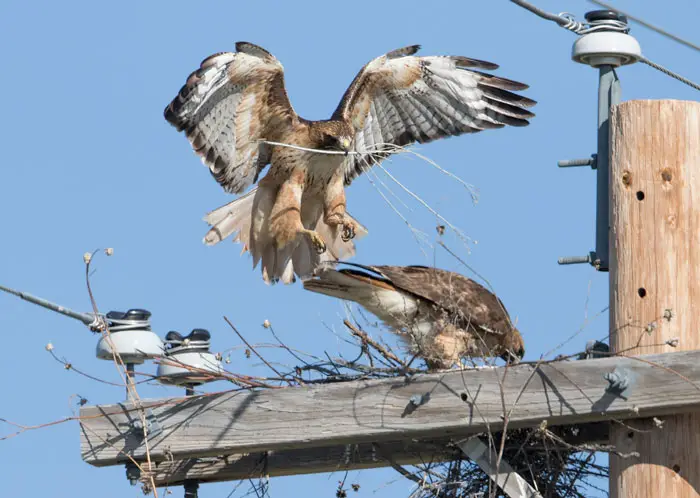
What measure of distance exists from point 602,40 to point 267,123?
3.17 m

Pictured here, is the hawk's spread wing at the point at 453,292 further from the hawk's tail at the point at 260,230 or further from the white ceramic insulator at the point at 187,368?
the hawk's tail at the point at 260,230

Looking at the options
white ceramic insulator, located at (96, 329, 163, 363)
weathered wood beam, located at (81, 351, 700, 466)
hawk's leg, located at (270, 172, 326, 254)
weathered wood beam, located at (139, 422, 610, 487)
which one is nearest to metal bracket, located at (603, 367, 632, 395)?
weathered wood beam, located at (81, 351, 700, 466)

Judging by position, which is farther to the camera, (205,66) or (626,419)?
(205,66)

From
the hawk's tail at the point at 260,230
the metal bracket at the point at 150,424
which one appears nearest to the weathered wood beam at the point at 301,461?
the metal bracket at the point at 150,424

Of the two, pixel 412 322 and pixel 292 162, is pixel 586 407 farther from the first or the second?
pixel 292 162

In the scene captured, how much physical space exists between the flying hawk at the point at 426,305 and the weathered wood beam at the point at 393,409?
1033mm

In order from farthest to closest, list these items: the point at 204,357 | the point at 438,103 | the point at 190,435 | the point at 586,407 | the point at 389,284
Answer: the point at 438,103, the point at 389,284, the point at 204,357, the point at 190,435, the point at 586,407

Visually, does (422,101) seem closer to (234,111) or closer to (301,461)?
(234,111)

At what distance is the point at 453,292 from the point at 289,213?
202 cm

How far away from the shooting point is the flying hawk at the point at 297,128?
298 inches

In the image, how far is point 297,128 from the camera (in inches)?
304

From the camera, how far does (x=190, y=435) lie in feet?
16.0

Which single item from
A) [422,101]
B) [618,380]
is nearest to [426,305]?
[618,380]

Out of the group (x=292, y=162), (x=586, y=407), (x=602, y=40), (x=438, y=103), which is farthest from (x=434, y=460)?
(x=438, y=103)
